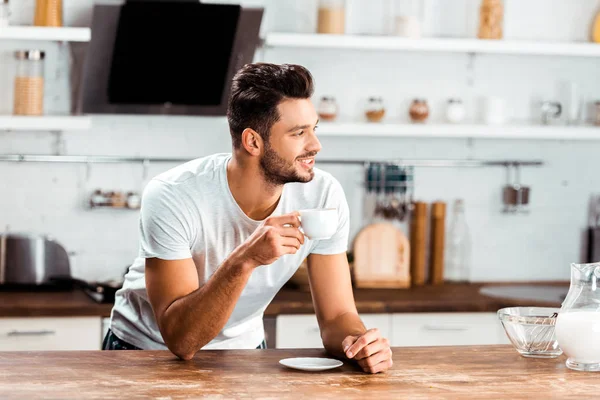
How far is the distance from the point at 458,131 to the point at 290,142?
6.13ft

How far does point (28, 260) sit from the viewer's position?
153 inches

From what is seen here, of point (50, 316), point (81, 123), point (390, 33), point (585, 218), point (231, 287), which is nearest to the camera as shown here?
point (231, 287)

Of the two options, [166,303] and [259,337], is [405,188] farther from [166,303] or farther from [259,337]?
[166,303]

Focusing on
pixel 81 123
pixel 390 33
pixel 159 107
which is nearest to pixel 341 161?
pixel 390 33

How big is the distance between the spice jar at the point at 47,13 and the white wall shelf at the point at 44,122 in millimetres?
404

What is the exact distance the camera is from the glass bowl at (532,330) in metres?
2.22

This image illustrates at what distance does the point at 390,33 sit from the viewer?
4.17 m

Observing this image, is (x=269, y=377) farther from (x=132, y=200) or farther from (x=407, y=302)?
(x=132, y=200)

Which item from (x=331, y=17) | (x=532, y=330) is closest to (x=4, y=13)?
(x=331, y=17)

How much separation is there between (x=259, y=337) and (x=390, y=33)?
1.96 m

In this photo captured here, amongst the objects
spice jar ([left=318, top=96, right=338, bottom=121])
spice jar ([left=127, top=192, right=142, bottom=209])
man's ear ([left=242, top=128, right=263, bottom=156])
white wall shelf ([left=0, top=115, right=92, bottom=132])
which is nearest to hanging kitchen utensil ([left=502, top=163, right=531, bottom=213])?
spice jar ([left=318, top=96, right=338, bottom=121])

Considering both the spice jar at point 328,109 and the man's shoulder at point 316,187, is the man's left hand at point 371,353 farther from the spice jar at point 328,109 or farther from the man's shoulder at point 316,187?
the spice jar at point 328,109

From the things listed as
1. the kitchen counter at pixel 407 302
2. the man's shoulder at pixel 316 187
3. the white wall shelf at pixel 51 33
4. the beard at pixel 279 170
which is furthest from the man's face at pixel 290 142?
the white wall shelf at pixel 51 33

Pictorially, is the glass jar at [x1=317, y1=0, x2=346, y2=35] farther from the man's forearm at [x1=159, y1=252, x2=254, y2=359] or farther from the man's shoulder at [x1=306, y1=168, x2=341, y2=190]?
the man's forearm at [x1=159, y1=252, x2=254, y2=359]
